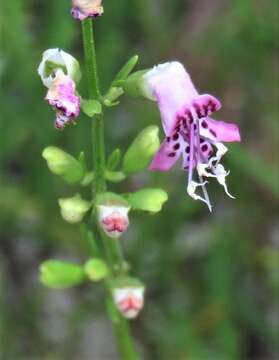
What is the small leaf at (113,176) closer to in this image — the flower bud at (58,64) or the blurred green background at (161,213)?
the flower bud at (58,64)

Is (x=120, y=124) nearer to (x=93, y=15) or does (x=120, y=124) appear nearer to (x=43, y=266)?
(x=43, y=266)

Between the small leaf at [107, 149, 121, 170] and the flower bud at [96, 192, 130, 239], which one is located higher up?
the small leaf at [107, 149, 121, 170]

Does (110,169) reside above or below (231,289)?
above

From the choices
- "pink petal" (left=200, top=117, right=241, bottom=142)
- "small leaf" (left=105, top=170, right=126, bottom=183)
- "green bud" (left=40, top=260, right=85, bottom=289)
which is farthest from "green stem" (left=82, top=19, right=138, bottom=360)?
"pink petal" (left=200, top=117, right=241, bottom=142)

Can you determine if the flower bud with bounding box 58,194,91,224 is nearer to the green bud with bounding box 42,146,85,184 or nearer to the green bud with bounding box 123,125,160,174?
the green bud with bounding box 42,146,85,184

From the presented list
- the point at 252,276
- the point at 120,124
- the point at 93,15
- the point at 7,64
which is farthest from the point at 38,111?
the point at 93,15

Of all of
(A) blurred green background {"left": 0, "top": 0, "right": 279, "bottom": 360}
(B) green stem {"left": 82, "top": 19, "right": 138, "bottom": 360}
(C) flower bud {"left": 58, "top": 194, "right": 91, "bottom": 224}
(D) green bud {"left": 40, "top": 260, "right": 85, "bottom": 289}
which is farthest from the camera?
(A) blurred green background {"left": 0, "top": 0, "right": 279, "bottom": 360}

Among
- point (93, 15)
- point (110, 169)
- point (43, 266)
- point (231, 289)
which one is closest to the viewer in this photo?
point (93, 15)

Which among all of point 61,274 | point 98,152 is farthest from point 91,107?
point 61,274
